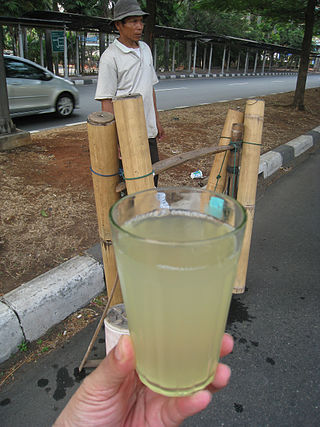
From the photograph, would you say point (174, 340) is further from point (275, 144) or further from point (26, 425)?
point (275, 144)

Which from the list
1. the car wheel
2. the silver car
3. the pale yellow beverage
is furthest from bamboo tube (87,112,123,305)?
the car wheel

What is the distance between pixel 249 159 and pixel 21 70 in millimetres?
7142

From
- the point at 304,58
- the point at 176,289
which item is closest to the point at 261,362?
the point at 176,289

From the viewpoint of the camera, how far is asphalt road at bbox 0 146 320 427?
173 cm

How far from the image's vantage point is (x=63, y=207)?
3535 mm

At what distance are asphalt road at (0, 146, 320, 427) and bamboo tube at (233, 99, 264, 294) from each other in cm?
30

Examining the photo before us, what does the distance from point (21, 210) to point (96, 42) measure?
2655 cm

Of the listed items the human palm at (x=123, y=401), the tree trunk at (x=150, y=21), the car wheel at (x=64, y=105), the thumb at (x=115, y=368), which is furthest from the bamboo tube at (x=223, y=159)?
the car wheel at (x=64, y=105)

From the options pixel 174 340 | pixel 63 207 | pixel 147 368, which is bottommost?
pixel 63 207

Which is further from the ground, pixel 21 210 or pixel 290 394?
pixel 21 210

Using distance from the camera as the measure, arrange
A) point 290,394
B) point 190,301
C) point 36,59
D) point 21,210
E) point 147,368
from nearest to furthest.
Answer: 1. point 190,301
2. point 147,368
3. point 290,394
4. point 21,210
5. point 36,59

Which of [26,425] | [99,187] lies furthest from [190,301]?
[26,425]

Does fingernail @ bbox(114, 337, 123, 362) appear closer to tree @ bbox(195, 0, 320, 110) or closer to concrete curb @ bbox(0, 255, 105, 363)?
concrete curb @ bbox(0, 255, 105, 363)

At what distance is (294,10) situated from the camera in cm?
985
